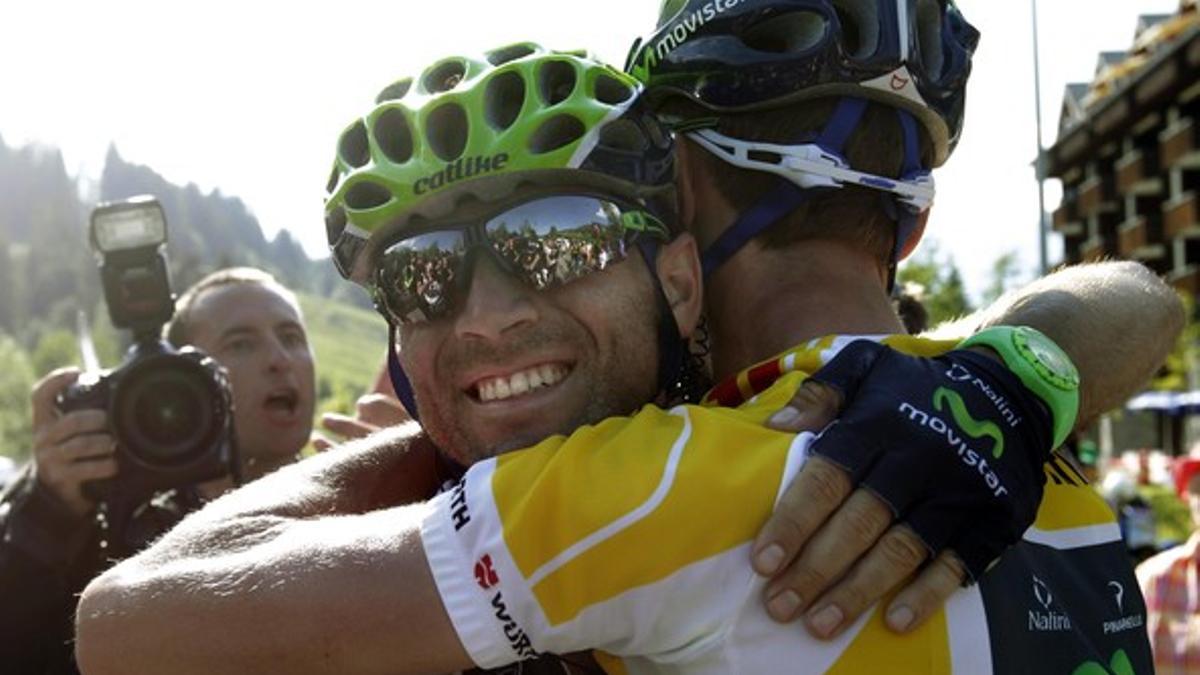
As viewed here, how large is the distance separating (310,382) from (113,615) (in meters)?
3.51

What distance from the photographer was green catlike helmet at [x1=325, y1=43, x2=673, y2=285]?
2180 mm

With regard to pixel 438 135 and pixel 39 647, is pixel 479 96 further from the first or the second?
pixel 39 647

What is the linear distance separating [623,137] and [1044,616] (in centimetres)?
93

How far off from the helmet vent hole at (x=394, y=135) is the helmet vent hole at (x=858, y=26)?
0.74 meters

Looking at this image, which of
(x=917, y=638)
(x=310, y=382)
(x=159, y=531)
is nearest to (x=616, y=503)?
(x=917, y=638)

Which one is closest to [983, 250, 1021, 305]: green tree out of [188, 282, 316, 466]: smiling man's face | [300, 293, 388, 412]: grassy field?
[188, 282, 316, 466]: smiling man's face

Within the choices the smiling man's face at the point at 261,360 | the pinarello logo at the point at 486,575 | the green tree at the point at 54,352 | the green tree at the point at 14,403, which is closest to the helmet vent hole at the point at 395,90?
the pinarello logo at the point at 486,575

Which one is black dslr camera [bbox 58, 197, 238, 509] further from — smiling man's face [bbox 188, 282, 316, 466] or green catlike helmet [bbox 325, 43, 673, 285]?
green catlike helmet [bbox 325, 43, 673, 285]

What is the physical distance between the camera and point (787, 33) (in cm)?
252

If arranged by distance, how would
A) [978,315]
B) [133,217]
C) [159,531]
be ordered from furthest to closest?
[133,217], [159,531], [978,315]

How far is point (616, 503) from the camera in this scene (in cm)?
174

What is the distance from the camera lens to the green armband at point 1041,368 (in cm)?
199

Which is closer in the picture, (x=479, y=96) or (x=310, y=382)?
(x=479, y=96)

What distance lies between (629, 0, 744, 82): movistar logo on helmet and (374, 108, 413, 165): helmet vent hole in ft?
1.67
